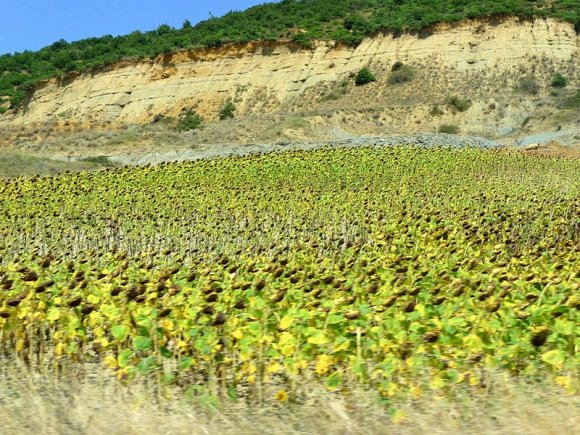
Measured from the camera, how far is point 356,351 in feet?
15.8

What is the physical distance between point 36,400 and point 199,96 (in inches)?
2188

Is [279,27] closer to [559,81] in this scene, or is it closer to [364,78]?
[364,78]

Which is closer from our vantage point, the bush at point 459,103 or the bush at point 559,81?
the bush at point 459,103

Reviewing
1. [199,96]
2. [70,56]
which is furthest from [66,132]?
[70,56]

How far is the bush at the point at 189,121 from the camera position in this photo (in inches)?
2195

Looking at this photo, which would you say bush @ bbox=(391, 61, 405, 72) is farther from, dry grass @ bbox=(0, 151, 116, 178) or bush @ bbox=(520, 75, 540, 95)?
dry grass @ bbox=(0, 151, 116, 178)

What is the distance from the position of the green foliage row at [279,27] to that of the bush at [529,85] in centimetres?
607

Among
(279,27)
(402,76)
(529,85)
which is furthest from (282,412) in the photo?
(279,27)

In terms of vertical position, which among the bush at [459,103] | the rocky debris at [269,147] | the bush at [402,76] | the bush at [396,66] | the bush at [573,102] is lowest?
the rocky debris at [269,147]

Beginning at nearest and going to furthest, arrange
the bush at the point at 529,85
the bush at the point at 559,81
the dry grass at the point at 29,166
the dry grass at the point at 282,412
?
the dry grass at the point at 282,412, the dry grass at the point at 29,166, the bush at the point at 529,85, the bush at the point at 559,81

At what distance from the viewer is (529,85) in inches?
2080

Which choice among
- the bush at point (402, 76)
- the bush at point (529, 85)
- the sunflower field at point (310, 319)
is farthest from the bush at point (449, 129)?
the sunflower field at point (310, 319)

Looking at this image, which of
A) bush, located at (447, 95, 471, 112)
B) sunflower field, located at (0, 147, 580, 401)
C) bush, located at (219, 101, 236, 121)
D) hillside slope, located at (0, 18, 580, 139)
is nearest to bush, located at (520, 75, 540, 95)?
hillside slope, located at (0, 18, 580, 139)

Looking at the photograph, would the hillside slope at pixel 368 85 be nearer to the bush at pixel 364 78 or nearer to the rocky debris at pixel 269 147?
the bush at pixel 364 78
